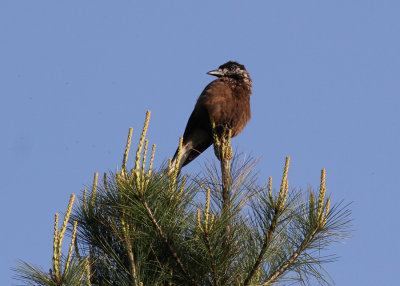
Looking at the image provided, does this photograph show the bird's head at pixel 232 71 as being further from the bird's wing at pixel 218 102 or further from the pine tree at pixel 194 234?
the pine tree at pixel 194 234

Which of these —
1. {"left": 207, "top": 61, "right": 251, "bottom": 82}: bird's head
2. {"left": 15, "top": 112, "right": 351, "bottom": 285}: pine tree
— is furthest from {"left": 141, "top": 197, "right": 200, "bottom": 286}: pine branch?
{"left": 207, "top": 61, "right": 251, "bottom": 82}: bird's head

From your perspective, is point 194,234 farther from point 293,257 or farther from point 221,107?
point 221,107

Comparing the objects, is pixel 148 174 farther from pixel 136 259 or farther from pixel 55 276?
pixel 55 276

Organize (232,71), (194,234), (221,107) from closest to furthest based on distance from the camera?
1. (194,234)
2. (221,107)
3. (232,71)

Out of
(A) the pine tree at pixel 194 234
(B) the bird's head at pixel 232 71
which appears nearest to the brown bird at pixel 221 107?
(B) the bird's head at pixel 232 71

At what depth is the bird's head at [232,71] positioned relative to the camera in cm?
536

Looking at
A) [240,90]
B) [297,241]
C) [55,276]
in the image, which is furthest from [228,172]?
[240,90]

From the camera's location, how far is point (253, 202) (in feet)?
9.29

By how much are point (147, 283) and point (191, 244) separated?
0.28 m

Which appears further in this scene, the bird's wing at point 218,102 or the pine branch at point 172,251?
the bird's wing at point 218,102

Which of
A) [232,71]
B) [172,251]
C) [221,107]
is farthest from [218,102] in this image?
Result: [172,251]

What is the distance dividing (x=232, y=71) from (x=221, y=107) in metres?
0.61

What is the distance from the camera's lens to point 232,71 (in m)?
5.42

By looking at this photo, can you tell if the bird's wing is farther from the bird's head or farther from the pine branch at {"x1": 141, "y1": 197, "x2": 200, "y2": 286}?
the pine branch at {"x1": 141, "y1": 197, "x2": 200, "y2": 286}
